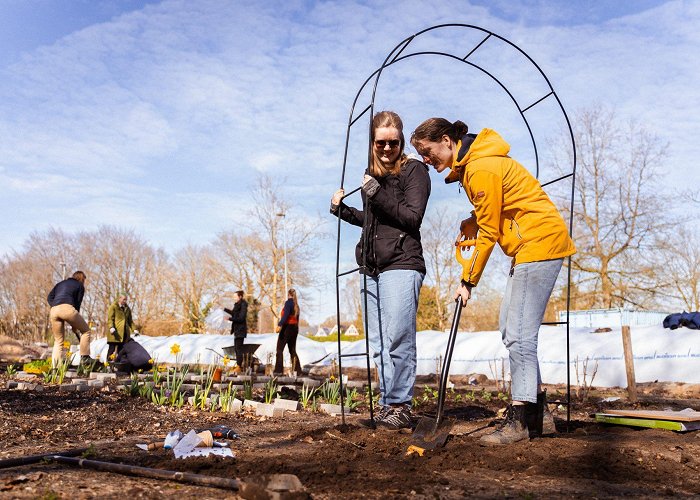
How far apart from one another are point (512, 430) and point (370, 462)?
90 centimetres

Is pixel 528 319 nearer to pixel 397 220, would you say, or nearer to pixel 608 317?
pixel 397 220

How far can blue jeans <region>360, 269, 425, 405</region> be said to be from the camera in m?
3.59

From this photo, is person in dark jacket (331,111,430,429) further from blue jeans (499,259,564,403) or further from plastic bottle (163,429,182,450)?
plastic bottle (163,429,182,450)

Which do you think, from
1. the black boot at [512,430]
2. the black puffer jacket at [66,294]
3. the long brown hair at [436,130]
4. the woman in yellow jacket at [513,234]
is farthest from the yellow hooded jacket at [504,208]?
the black puffer jacket at [66,294]

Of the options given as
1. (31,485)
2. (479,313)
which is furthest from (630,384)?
(479,313)

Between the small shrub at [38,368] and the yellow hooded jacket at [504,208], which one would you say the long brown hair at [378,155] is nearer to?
the yellow hooded jacket at [504,208]

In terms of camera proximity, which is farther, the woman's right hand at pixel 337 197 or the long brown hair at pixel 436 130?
the woman's right hand at pixel 337 197

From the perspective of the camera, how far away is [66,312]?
888 centimetres

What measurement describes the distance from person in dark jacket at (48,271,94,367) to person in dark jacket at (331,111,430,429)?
6308 mm

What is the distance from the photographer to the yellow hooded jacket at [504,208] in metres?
3.12

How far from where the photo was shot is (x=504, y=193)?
127 inches

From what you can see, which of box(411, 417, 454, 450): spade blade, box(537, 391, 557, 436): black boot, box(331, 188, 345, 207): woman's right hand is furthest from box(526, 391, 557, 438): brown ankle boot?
box(331, 188, 345, 207): woman's right hand

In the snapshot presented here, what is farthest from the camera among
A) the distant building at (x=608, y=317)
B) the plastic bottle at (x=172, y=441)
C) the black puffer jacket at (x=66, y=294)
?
the distant building at (x=608, y=317)

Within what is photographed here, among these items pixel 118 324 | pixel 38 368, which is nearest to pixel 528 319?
pixel 38 368
